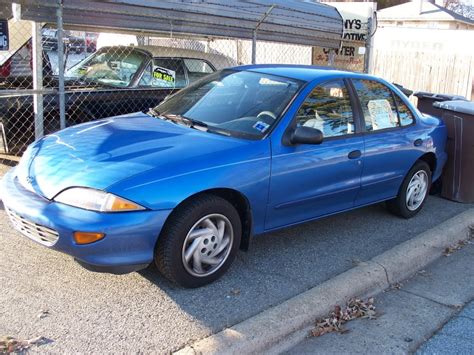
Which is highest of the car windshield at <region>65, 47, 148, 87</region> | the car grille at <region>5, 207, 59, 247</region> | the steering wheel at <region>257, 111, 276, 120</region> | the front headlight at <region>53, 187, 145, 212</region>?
the car windshield at <region>65, 47, 148, 87</region>

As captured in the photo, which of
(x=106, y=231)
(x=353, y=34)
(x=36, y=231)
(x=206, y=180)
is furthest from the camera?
(x=353, y=34)

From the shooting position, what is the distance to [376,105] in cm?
534

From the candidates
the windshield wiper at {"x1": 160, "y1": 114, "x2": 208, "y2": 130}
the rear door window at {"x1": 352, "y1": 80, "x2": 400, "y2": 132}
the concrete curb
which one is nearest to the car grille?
the concrete curb

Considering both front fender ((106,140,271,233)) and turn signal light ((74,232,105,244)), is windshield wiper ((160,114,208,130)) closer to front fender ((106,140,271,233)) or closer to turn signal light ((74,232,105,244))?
front fender ((106,140,271,233))

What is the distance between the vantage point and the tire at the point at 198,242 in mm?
3643

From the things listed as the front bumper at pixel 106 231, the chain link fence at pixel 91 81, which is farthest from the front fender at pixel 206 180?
the chain link fence at pixel 91 81

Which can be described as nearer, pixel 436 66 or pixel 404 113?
pixel 404 113

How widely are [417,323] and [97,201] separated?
2.37 meters

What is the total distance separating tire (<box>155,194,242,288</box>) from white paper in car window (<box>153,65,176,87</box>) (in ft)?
13.8

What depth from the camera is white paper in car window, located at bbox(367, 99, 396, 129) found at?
17.2 feet

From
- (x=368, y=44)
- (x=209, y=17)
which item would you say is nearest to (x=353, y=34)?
(x=368, y=44)

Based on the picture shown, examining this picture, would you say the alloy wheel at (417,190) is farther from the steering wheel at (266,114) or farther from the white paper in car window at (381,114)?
the steering wheel at (266,114)

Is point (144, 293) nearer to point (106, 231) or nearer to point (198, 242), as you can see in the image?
point (198, 242)

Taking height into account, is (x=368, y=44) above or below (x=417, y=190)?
above
